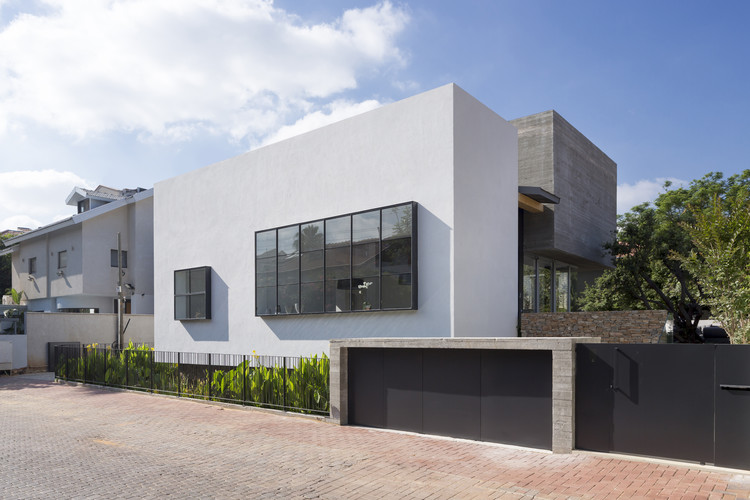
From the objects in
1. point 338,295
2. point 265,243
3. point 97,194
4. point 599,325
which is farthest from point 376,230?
point 97,194

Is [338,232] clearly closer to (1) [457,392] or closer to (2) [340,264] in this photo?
(2) [340,264]

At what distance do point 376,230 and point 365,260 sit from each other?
2.84ft

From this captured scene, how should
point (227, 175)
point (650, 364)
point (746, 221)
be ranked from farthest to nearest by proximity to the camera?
1. point (227, 175)
2. point (746, 221)
3. point (650, 364)

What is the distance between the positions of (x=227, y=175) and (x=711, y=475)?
55.6ft

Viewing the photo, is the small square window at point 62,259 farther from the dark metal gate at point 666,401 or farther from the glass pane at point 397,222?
the dark metal gate at point 666,401

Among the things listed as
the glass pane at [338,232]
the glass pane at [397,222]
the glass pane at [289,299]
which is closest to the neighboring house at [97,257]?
the glass pane at [289,299]

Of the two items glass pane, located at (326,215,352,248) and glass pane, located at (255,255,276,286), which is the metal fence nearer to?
glass pane, located at (255,255,276,286)

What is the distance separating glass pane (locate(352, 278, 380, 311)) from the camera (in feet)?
48.9

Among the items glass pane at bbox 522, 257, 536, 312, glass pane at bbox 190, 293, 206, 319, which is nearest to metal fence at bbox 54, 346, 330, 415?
glass pane at bbox 190, 293, 206, 319

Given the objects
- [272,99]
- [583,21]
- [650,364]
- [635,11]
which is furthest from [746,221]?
[272,99]

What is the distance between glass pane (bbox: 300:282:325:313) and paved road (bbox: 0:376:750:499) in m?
4.22

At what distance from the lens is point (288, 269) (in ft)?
57.1

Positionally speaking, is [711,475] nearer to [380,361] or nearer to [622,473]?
[622,473]

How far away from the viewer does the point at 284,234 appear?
57.9 ft
